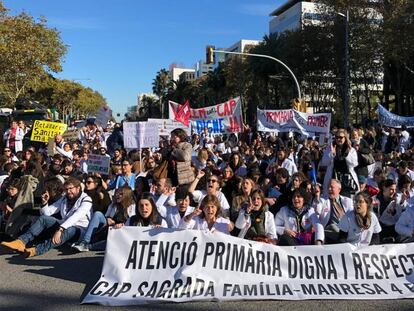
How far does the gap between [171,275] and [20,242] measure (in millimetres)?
2770

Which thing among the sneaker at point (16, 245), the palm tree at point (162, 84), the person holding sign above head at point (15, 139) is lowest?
the sneaker at point (16, 245)

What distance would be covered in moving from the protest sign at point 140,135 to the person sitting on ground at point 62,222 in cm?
331

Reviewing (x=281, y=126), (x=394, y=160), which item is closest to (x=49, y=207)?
(x=394, y=160)

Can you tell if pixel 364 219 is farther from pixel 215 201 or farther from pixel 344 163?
pixel 344 163

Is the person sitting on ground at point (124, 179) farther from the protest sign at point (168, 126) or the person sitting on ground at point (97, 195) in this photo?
the protest sign at point (168, 126)

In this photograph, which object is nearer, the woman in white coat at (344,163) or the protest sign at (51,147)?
the woman in white coat at (344,163)

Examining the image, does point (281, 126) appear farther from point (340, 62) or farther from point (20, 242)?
point (340, 62)

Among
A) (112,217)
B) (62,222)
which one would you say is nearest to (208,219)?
(112,217)

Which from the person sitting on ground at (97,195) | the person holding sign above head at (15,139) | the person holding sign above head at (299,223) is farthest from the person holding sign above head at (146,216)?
the person holding sign above head at (15,139)

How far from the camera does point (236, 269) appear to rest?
552 cm

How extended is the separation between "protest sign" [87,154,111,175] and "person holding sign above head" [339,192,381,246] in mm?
5686

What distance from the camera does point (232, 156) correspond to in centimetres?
1120

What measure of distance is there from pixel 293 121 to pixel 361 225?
31.0 ft

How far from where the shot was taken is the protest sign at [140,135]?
11133 millimetres
